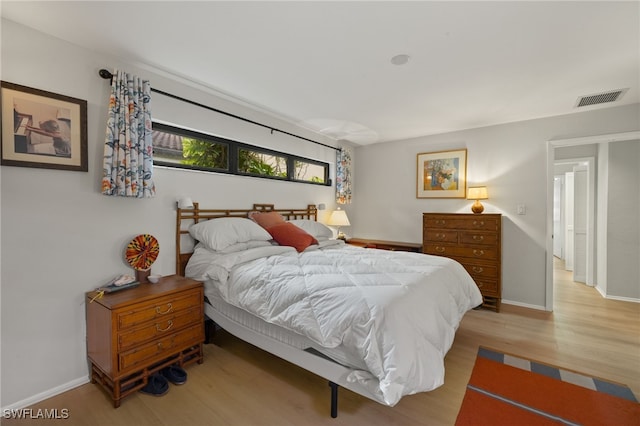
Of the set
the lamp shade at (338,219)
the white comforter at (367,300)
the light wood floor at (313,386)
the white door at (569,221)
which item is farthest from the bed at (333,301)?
the white door at (569,221)

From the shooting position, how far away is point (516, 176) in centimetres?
377

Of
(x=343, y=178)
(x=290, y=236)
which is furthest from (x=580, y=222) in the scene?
(x=290, y=236)

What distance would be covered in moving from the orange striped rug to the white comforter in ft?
1.53

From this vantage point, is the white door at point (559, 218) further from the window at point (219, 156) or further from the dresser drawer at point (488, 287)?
the window at point (219, 156)

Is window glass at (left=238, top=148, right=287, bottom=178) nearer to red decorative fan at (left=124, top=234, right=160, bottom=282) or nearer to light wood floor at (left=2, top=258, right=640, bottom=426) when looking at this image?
red decorative fan at (left=124, top=234, right=160, bottom=282)

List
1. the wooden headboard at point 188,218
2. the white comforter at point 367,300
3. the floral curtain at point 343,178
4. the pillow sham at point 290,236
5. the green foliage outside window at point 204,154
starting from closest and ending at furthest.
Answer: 1. the white comforter at point 367,300
2. the wooden headboard at point 188,218
3. the green foliage outside window at point 204,154
4. the pillow sham at point 290,236
5. the floral curtain at point 343,178

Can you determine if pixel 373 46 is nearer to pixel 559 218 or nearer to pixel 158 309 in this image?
pixel 158 309

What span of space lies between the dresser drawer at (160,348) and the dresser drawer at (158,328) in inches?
1.6

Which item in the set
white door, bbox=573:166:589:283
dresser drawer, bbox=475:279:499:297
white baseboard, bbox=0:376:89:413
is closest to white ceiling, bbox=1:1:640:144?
dresser drawer, bbox=475:279:499:297

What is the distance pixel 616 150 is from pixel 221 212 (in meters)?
5.38

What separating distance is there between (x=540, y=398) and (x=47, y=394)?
3.36 metres

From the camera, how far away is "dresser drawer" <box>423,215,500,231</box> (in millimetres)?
3512

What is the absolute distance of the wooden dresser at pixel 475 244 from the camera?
11.5 feet

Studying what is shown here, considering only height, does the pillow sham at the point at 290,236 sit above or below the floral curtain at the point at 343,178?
below
